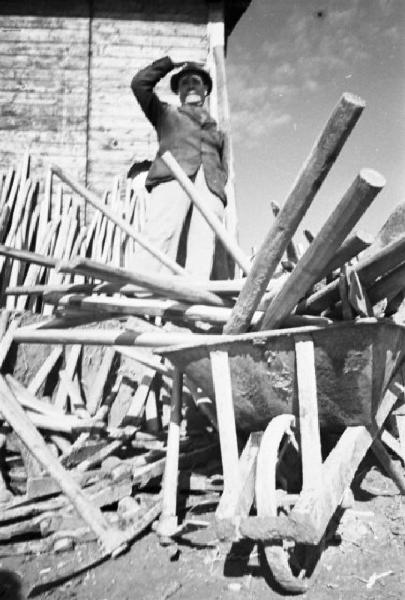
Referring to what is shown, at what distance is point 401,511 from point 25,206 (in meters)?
5.26

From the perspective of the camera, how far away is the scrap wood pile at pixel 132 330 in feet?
4.95

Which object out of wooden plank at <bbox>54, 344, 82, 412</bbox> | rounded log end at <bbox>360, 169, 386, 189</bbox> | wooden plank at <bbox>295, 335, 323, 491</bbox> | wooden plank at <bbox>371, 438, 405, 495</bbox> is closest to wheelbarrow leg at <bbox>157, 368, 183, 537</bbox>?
wooden plank at <bbox>295, 335, 323, 491</bbox>

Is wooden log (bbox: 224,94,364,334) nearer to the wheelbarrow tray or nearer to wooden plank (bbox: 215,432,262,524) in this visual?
the wheelbarrow tray

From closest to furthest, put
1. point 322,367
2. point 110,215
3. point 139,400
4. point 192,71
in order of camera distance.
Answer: point 322,367 → point 110,215 → point 139,400 → point 192,71

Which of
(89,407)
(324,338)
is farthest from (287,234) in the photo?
(89,407)

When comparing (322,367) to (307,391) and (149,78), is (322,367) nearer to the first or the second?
(307,391)

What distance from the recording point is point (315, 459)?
1.67 m

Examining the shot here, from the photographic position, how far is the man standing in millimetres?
3979

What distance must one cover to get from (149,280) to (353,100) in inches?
44.5

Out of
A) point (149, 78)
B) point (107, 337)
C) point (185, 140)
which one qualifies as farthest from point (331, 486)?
point (149, 78)

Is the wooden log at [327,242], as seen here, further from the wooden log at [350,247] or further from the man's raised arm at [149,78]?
the man's raised arm at [149,78]

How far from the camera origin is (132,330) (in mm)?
2465

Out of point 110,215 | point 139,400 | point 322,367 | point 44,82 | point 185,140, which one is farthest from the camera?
point 44,82

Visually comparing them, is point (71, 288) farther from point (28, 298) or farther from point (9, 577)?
point (28, 298)
